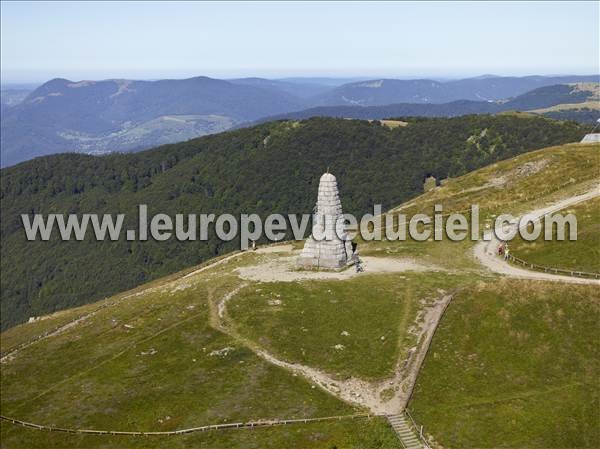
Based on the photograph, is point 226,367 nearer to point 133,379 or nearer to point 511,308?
point 133,379

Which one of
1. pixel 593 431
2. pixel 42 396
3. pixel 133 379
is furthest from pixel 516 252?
pixel 42 396

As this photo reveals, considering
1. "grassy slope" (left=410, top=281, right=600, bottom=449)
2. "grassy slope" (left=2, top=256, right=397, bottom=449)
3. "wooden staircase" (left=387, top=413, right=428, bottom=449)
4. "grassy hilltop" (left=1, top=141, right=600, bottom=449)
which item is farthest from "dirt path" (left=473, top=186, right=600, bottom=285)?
"grassy slope" (left=2, top=256, right=397, bottom=449)

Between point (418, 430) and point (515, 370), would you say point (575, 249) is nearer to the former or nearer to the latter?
point (515, 370)

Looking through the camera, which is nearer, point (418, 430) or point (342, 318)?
point (418, 430)

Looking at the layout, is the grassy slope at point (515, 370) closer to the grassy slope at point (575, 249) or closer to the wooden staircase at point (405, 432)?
the wooden staircase at point (405, 432)

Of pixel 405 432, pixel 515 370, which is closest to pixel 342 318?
Result: pixel 515 370

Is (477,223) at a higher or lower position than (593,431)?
higher

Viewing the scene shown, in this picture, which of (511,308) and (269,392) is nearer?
(269,392)
